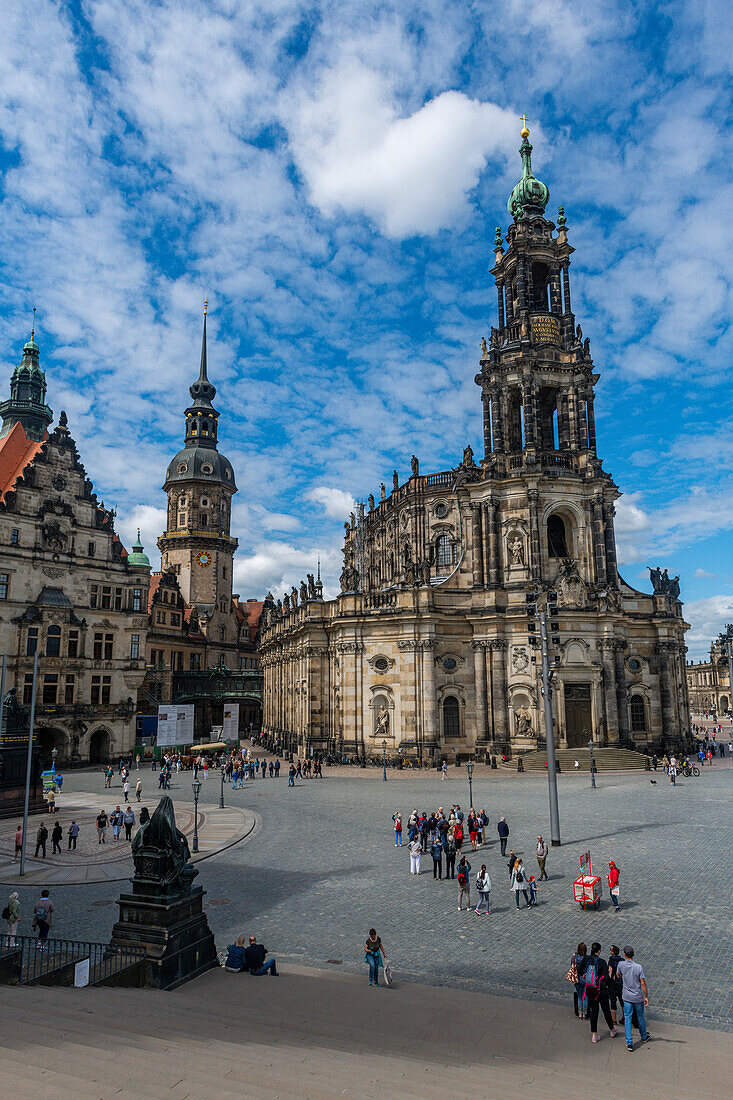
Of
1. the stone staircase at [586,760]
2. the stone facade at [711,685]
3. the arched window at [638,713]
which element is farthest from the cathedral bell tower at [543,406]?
the stone facade at [711,685]

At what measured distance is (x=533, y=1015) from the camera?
1134 centimetres

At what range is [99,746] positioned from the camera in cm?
5916

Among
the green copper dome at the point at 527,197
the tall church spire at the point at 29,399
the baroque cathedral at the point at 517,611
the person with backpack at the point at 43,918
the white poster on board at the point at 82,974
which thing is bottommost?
the person with backpack at the point at 43,918

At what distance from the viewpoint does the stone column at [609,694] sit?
49.4m

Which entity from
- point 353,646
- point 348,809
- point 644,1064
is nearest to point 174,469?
point 353,646

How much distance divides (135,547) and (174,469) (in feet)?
101

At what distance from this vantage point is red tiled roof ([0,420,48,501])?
186ft

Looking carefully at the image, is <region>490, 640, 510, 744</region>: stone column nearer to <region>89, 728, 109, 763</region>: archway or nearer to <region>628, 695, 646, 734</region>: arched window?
<region>628, 695, 646, 734</region>: arched window

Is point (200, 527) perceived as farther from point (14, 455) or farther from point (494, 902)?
point (494, 902)

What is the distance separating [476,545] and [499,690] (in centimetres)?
1113

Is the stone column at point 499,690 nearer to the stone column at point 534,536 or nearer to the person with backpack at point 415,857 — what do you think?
the stone column at point 534,536

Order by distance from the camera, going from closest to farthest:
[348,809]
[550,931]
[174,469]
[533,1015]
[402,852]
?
[533,1015], [550,931], [402,852], [348,809], [174,469]

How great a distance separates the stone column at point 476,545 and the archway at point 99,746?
111 ft

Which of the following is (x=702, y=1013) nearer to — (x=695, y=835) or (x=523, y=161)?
(x=695, y=835)
